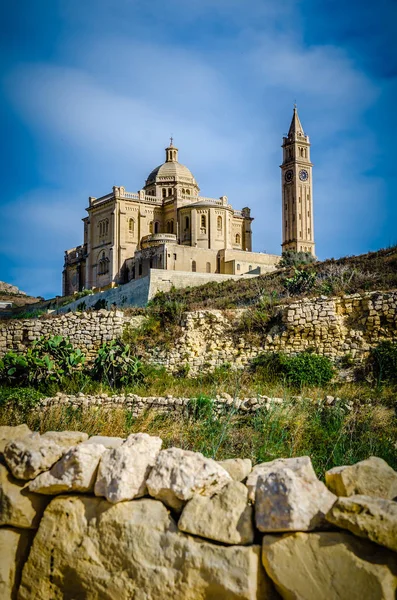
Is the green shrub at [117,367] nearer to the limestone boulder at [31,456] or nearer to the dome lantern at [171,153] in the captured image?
the limestone boulder at [31,456]

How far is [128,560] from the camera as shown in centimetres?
317

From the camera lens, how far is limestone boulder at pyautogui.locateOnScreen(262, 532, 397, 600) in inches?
102

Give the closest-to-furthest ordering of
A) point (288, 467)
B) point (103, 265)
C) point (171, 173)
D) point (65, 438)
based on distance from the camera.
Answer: point (288, 467) < point (65, 438) < point (103, 265) < point (171, 173)

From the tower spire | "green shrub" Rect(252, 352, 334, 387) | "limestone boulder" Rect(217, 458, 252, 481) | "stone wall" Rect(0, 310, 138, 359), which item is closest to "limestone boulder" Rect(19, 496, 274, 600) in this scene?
"limestone boulder" Rect(217, 458, 252, 481)

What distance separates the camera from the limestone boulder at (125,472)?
319 cm

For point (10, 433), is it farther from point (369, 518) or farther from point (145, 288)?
point (145, 288)

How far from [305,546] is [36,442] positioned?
70.0 inches

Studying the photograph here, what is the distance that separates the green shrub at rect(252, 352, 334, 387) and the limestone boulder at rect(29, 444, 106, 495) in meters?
8.66

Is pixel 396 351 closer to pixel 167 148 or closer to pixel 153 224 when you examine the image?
pixel 153 224

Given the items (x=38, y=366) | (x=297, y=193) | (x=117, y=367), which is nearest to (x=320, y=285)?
(x=117, y=367)

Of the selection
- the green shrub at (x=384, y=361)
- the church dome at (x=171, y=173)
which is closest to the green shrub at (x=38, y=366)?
the green shrub at (x=384, y=361)

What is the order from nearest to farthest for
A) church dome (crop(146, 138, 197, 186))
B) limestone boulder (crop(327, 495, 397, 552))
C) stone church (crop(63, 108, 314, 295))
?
limestone boulder (crop(327, 495, 397, 552))
stone church (crop(63, 108, 314, 295))
church dome (crop(146, 138, 197, 186))

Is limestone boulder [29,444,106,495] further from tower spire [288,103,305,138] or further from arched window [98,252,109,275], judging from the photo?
tower spire [288,103,305,138]

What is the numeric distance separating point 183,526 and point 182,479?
24 cm
